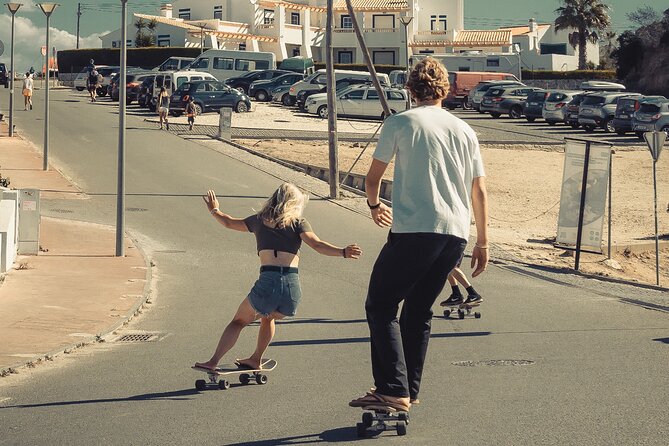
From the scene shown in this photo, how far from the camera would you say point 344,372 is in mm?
9328

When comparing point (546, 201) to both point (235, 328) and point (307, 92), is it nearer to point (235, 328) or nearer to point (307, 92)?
point (235, 328)

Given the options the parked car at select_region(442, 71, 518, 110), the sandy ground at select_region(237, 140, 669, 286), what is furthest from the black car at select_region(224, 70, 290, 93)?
the sandy ground at select_region(237, 140, 669, 286)

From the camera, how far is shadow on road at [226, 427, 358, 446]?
6.72m

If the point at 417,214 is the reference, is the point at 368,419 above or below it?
below

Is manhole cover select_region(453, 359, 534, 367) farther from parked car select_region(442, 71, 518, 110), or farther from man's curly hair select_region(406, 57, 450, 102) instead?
parked car select_region(442, 71, 518, 110)

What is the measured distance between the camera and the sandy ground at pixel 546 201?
21688 millimetres

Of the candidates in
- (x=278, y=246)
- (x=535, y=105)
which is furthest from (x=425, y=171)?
(x=535, y=105)

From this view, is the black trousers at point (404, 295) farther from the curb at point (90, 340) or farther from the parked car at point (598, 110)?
the parked car at point (598, 110)

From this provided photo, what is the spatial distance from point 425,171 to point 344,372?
3164 millimetres

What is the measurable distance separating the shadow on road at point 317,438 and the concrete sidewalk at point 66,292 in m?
3.53

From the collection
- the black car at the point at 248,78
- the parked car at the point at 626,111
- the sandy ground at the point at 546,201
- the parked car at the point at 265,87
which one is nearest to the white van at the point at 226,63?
the black car at the point at 248,78

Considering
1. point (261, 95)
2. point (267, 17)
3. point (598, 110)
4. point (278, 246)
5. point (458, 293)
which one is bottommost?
point (458, 293)

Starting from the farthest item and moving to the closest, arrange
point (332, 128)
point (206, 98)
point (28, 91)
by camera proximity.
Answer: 1. point (28, 91)
2. point (206, 98)
3. point (332, 128)

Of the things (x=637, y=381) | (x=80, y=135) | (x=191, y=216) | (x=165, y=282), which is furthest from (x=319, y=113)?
(x=637, y=381)
